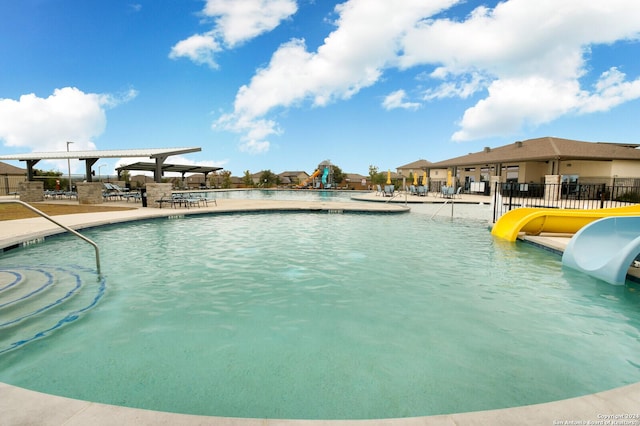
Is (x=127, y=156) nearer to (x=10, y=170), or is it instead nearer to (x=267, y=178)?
(x=10, y=170)

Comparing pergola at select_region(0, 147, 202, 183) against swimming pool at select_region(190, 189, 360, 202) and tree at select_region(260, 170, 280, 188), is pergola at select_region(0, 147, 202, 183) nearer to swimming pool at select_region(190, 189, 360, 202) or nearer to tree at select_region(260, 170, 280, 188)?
swimming pool at select_region(190, 189, 360, 202)

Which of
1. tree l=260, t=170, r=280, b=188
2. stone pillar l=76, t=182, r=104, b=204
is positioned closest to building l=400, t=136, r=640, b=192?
stone pillar l=76, t=182, r=104, b=204

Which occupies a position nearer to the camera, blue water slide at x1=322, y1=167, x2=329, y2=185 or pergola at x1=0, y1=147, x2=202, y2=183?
pergola at x1=0, y1=147, x2=202, y2=183

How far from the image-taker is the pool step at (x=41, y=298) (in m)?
4.02

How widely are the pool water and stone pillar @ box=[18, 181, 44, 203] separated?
1781cm

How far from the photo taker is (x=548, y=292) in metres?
5.63

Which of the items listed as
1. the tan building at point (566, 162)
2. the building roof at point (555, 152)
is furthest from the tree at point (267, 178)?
the tan building at point (566, 162)

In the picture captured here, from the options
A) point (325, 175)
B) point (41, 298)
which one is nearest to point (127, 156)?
point (41, 298)

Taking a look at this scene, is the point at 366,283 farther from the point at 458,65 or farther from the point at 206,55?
the point at 458,65

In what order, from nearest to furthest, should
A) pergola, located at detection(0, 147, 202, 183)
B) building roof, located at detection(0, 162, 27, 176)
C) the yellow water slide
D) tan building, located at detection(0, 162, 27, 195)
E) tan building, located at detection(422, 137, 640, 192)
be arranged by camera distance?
the yellow water slide → pergola, located at detection(0, 147, 202, 183) → tan building, located at detection(422, 137, 640, 192) → tan building, located at detection(0, 162, 27, 195) → building roof, located at detection(0, 162, 27, 176)

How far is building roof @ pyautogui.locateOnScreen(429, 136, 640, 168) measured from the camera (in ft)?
81.0

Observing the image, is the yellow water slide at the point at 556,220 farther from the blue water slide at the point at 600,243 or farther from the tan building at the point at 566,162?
the tan building at the point at 566,162

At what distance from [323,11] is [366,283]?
1904 cm

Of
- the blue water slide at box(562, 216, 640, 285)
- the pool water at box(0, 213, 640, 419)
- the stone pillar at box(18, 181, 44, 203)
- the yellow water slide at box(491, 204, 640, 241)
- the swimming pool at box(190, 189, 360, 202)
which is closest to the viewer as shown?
the pool water at box(0, 213, 640, 419)
